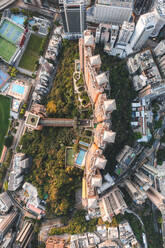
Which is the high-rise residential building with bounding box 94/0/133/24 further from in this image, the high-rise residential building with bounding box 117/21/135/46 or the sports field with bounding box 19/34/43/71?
the sports field with bounding box 19/34/43/71

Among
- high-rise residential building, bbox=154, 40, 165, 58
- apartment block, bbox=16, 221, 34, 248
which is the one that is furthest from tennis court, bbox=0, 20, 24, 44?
apartment block, bbox=16, 221, 34, 248

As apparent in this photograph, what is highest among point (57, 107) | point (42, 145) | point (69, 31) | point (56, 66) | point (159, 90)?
point (69, 31)

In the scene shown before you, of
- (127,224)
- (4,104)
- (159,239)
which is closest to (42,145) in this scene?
(4,104)

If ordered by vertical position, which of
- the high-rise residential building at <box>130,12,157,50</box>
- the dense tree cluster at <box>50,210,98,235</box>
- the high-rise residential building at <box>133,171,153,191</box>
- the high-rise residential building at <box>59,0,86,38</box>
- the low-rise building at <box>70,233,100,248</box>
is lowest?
the low-rise building at <box>70,233,100,248</box>

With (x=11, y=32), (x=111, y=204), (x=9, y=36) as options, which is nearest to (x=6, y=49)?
(x=9, y=36)

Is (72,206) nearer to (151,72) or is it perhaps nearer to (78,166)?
(78,166)

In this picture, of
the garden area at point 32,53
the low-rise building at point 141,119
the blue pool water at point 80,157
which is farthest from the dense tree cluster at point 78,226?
the garden area at point 32,53
